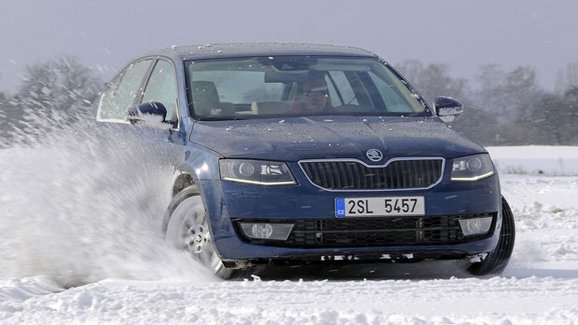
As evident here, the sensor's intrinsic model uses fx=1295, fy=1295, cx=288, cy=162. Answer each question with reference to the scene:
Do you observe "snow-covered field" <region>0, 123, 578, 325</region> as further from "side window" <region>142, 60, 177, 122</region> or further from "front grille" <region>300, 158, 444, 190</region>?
"front grille" <region>300, 158, 444, 190</region>

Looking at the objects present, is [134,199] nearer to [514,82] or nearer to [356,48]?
[356,48]

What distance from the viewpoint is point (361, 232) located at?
21.0 ft

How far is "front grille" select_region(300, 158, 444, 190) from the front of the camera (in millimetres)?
6406

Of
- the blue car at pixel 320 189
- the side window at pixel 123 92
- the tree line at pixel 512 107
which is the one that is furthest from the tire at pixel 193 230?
the tree line at pixel 512 107

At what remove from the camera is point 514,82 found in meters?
84.1

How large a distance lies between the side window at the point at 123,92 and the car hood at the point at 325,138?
4.69 ft

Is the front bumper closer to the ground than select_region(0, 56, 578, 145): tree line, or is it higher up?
higher up

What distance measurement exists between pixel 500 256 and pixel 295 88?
5.16ft

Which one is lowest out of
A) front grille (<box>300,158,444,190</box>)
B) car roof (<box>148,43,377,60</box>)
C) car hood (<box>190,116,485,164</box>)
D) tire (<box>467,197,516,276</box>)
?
tire (<box>467,197,516,276</box>)

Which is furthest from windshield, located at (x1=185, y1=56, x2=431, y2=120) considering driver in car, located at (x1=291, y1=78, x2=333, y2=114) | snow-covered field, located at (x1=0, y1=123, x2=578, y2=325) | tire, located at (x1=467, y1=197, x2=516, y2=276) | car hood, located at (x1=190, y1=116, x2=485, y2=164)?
tire, located at (x1=467, y1=197, x2=516, y2=276)

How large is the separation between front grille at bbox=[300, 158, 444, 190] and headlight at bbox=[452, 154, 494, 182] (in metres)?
0.16

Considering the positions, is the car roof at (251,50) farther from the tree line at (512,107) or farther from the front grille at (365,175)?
the tree line at (512,107)

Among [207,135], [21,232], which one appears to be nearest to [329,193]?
[207,135]

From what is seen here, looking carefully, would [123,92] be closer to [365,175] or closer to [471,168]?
[365,175]
